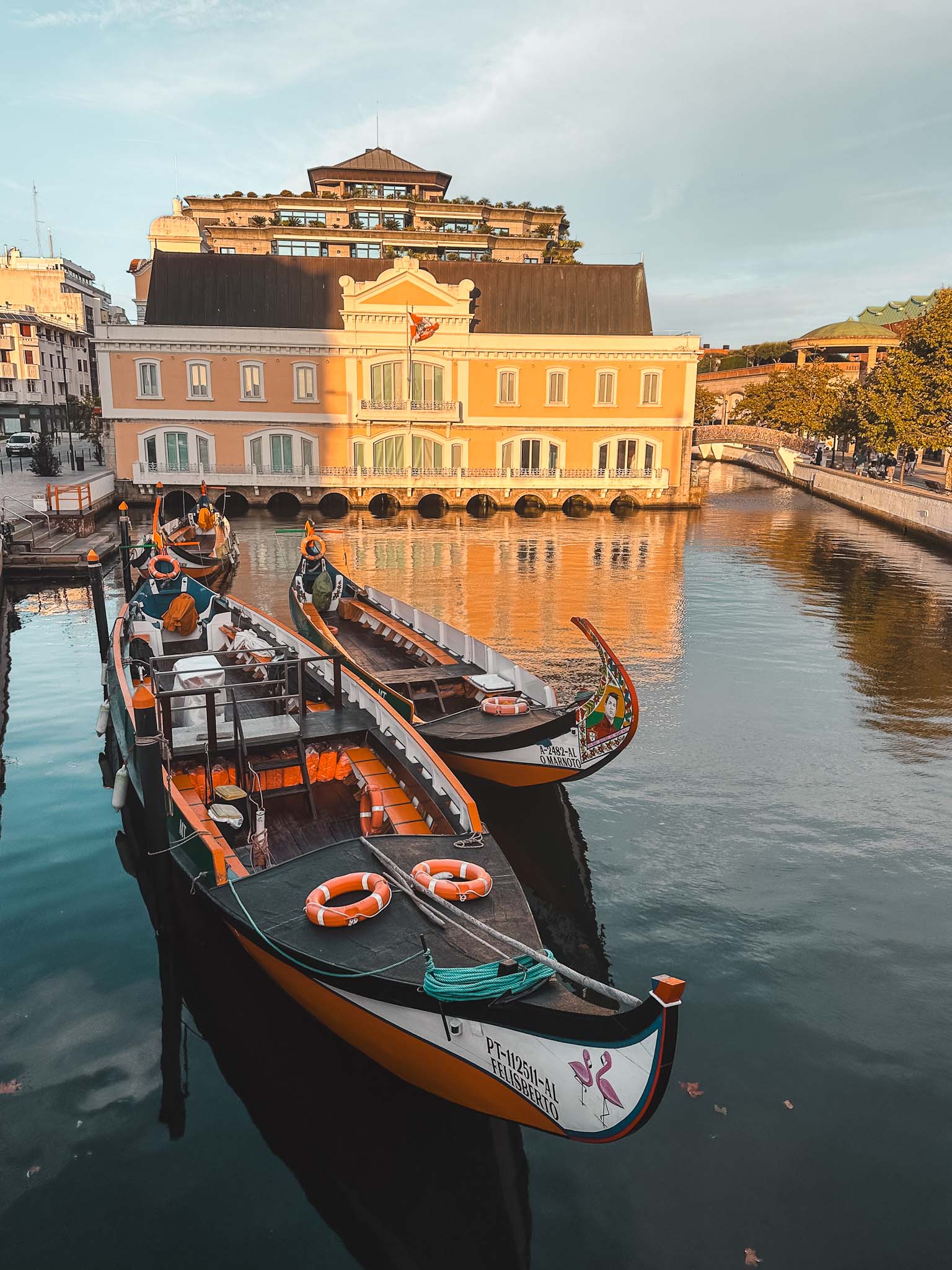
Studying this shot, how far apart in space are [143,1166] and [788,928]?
8.75m

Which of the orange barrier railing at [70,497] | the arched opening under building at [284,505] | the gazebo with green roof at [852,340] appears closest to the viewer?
the orange barrier railing at [70,497]

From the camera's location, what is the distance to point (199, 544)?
35438 mm

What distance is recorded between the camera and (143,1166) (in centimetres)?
863

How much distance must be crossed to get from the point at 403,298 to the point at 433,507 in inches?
553

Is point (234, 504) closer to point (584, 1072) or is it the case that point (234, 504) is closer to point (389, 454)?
point (389, 454)

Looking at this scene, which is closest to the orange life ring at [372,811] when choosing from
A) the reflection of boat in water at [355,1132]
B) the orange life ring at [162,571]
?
the reflection of boat in water at [355,1132]

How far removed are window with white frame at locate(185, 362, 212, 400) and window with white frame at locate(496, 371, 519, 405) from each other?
1874cm

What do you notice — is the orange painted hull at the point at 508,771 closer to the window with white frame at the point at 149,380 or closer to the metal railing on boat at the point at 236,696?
the metal railing on boat at the point at 236,696

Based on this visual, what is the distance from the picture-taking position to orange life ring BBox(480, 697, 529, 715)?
639 inches


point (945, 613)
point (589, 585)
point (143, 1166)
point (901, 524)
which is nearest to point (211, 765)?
point (143, 1166)

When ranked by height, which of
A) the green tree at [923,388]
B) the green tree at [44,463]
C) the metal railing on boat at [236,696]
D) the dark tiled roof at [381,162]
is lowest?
the metal railing on boat at [236,696]

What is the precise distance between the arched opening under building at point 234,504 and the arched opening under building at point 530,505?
18211 mm

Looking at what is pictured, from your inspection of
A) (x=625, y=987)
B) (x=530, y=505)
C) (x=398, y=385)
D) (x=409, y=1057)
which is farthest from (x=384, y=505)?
(x=409, y=1057)

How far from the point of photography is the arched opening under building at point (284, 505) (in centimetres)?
5738
